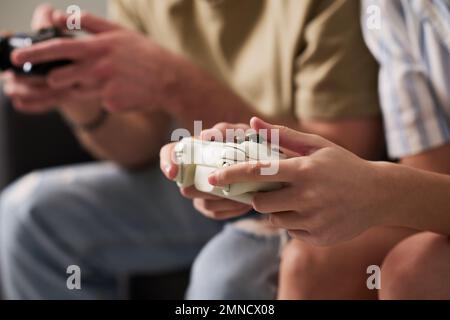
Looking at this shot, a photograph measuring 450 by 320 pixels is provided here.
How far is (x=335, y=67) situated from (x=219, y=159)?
0.92ft

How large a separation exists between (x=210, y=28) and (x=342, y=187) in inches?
15.9

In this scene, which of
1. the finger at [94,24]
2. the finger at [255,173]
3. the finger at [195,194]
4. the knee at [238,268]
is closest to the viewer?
the finger at [255,173]

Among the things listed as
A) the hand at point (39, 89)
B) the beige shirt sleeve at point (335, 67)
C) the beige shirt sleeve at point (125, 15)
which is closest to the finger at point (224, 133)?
the beige shirt sleeve at point (335, 67)

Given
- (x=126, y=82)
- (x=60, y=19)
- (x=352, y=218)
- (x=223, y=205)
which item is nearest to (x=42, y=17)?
(x=60, y=19)

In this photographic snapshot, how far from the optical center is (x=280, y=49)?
0.76m

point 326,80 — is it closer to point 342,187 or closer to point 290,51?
point 290,51

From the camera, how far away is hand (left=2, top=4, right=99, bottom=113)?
0.79m

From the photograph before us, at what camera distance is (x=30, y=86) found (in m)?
0.80

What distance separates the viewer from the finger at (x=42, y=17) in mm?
791

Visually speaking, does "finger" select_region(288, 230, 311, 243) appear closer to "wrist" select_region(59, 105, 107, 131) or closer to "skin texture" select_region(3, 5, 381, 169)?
"skin texture" select_region(3, 5, 381, 169)

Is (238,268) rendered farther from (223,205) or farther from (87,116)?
(87,116)

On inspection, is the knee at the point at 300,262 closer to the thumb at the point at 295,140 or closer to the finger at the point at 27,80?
the thumb at the point at 295,140

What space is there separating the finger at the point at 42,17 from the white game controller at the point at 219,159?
343mm
